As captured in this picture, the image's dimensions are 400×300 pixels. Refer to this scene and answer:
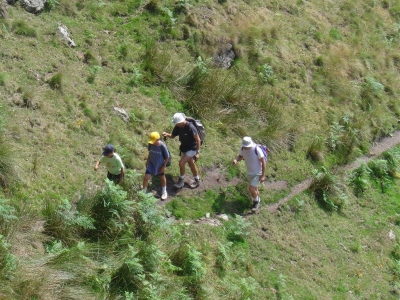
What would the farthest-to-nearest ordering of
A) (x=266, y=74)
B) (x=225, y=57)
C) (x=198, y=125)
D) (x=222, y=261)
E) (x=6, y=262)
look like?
(x=266, y=74), (x=225, y=57), (x=198, y=125), (x=222, y=261), (x=6, y=262)

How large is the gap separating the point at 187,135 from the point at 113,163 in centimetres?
216

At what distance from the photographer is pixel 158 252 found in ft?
35.3

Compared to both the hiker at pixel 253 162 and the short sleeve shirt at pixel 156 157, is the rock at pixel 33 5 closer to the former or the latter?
the short sleeve shirt at pixel 156 157

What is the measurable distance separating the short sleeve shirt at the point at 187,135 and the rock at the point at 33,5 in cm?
529

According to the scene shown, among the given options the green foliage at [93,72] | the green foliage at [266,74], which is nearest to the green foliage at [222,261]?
the green foliage at [93,72]

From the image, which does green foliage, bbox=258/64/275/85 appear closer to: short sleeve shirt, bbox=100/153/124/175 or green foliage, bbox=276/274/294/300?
green foliage, bbox=276/274/294/300

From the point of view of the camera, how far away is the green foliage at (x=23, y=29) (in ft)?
48.4

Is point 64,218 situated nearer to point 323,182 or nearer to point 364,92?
point 323,182

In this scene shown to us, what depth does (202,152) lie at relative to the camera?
15.2 meters

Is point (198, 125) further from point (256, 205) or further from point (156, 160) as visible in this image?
point (256, 205)

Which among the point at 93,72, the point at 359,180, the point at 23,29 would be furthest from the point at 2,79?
the point at 359,180

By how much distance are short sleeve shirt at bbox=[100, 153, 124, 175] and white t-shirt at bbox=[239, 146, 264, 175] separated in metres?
3.24

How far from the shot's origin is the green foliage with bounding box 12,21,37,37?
1475 cm

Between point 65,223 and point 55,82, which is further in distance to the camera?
point 55,82
